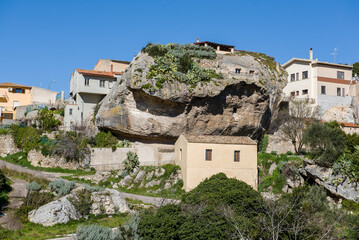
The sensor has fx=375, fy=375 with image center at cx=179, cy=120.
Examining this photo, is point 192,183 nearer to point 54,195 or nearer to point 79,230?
point 54,195

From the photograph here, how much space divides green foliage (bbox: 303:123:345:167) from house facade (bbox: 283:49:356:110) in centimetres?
1844

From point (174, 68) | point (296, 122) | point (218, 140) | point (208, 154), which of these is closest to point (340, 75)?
point (296, 122)

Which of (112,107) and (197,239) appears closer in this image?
Result: (197,239)

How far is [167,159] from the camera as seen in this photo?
129 ft

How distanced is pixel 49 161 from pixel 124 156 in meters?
7.32

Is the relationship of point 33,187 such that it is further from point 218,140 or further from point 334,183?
point 334,183

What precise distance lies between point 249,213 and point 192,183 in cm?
1176

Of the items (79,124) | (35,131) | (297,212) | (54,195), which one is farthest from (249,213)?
(79,124)

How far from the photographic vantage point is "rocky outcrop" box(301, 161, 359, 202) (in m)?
31.1

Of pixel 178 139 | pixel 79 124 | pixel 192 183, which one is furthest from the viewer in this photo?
pixel 79 124

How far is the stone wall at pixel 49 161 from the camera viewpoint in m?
36.9

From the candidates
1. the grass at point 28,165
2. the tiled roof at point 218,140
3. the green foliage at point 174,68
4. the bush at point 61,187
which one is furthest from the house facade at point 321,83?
the bush at point 61,187

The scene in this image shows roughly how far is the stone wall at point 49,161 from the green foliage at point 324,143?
22952 millimetres

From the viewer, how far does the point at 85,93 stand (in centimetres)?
4800
